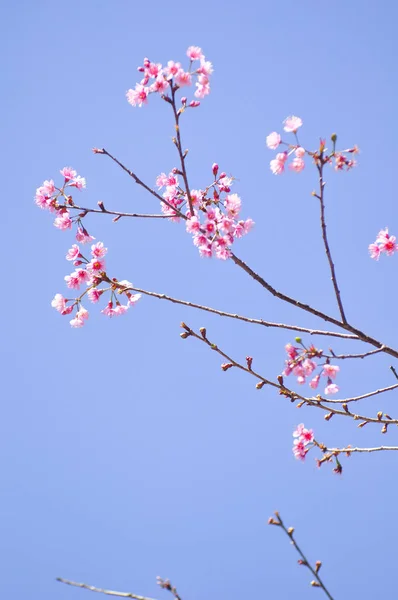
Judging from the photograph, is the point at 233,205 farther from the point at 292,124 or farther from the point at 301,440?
the point at 301,440

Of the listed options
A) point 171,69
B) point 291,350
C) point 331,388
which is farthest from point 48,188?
point 331,388

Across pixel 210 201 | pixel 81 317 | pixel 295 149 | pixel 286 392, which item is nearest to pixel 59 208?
pixel 81 317

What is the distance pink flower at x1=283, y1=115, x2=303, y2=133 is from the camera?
4367 mm

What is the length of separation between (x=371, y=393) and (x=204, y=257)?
70.8 inches

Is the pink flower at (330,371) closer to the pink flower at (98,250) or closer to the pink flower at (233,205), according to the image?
the pink flower at (233,205)

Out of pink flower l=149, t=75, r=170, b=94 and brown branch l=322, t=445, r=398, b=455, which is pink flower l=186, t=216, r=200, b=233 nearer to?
pink flower l=149, t=75, r=170, b=94

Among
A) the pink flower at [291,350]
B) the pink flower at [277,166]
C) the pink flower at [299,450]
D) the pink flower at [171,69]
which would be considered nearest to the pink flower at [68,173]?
the pink flower at [171,69]

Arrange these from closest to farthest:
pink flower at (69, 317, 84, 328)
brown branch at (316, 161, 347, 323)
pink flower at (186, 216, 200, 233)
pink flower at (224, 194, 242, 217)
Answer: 1. brown branch at (316, 161, 347, 323)
2. pink flower at (186, 216, 200, 233)
3. pink flower at (224, 194, 242, 217)
4. pink flower at (69, 317, 84, 328)

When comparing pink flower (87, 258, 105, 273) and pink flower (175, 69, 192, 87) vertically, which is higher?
pink flower (175, 69, 192, 87)

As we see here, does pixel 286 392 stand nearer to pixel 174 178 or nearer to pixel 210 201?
pixel 210 201

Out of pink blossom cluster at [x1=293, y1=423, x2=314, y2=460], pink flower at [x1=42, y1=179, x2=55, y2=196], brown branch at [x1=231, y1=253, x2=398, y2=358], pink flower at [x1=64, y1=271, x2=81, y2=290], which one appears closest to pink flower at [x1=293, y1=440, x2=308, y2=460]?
pink blossom cluster at [x1=293, y1=423, x2=314, y2=460]

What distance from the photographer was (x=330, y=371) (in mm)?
4855

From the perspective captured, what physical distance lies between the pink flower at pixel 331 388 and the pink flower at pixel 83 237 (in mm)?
2747

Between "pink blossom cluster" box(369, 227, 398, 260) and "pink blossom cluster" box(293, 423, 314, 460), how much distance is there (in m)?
1.86
